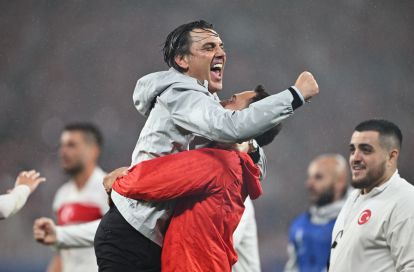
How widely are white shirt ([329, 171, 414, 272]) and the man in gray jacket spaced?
2.95 feet

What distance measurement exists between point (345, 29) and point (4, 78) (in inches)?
174

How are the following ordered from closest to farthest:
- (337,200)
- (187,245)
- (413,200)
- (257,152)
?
(187,245) < (257,152) < (413,200) < (337,200)

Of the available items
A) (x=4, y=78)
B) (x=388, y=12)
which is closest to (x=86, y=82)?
(x=4, y=78)

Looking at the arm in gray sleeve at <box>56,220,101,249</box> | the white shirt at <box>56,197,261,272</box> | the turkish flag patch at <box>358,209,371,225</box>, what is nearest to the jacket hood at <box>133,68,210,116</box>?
the turkish flag patch at <box>358,209,371,225</box>

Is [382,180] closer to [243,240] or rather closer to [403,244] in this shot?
[403,244]

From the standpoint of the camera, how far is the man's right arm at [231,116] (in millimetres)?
2348

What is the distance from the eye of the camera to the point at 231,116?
2369 mm

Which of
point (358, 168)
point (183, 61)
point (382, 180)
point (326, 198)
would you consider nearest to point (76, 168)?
point (326, 198)

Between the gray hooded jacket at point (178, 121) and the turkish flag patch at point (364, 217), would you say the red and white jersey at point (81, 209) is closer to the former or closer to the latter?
the turkish flag patch at point (364, 217)

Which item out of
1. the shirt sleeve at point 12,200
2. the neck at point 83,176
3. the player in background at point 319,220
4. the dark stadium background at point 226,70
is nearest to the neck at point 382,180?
the shirt sleeve at point 12,200

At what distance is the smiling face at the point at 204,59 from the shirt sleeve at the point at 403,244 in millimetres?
994

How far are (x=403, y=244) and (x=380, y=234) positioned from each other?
120mm

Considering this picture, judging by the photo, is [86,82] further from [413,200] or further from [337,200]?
[413,200]

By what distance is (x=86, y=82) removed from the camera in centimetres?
917
